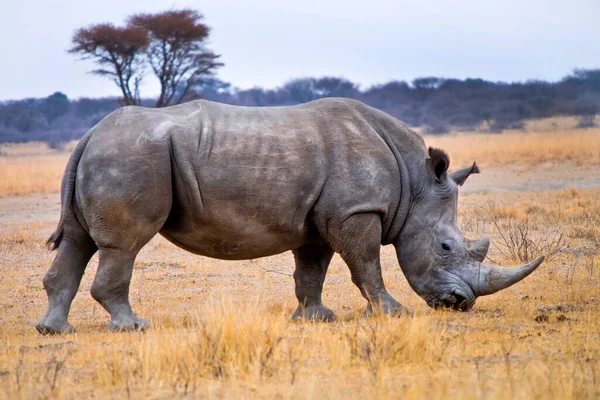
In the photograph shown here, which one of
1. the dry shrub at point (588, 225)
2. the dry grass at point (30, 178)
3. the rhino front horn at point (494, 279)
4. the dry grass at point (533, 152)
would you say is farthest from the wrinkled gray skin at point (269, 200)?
the dry grass at point (533, 152)

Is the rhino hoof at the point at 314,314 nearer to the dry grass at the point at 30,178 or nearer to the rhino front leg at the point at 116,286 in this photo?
the rhino front leg at the point at 116,286

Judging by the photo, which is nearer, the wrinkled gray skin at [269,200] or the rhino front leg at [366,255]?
the wrinkled gray skin at [269,200]

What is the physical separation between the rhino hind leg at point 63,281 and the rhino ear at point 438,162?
268 cm

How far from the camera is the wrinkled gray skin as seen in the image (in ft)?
24.1

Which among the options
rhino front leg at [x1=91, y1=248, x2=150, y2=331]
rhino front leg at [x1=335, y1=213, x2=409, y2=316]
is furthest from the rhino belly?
rhino front leg at [x1=91, y1=248, x2=150, y2=331]

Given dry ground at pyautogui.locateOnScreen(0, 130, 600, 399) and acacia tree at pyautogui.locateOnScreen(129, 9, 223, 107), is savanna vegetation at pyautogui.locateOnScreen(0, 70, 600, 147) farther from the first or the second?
dry ground at pyautogui.locateOnScreen(0, 130, 600, 399)

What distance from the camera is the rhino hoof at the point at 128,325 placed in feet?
24.3

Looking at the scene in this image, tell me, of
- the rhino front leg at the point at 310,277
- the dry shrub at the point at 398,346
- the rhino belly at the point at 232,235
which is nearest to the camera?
the dry shrub at the point at 398,346

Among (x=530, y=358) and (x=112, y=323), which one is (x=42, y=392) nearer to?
(x=112, y=323)

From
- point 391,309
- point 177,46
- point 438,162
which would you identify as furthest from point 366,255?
point 177,46

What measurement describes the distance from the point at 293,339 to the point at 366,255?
4.90ft

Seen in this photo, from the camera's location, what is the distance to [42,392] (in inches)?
207

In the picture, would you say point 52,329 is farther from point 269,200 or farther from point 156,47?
point 156,47

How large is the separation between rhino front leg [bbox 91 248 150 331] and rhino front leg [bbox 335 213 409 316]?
1.57 m
